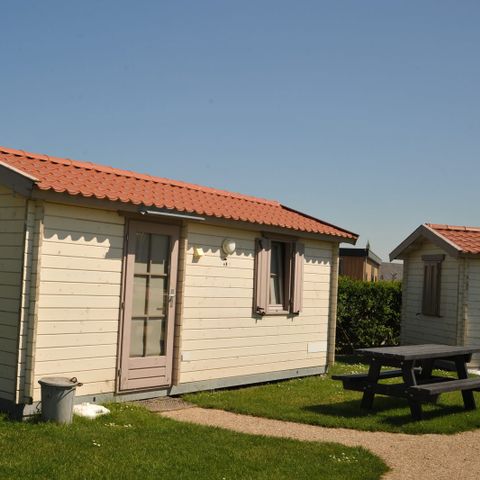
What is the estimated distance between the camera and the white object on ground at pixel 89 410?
300 inches

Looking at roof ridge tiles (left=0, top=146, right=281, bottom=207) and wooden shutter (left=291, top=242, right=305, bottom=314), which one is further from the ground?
roof ridge tiles (left=0, top=146, right=281, bottom=207)

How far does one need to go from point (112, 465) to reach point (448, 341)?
1002 cm

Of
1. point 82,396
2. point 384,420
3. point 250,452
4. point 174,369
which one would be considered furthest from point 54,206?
point 384,420

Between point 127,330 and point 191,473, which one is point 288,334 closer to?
point 127,330

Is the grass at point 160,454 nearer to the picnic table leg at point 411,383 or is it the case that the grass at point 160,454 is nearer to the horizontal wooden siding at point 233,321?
the picnic table leg at point 411,383

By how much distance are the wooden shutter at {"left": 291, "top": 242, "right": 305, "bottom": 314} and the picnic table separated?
226 cm

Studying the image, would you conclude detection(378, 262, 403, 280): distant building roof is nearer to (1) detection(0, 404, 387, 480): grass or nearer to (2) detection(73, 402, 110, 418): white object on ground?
(2) detection(73, 402, 110, 418): white object on ground

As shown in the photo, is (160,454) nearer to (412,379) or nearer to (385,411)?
(412,379)

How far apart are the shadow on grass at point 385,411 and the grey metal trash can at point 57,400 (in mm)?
3024

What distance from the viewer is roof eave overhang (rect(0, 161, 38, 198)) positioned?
23.9ft

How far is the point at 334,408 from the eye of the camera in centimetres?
889

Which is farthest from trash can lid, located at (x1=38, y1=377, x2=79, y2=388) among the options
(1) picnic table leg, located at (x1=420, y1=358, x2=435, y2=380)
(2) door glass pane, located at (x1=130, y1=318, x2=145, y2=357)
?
(1) picnic table leg, located at (x1=420, y1=358, x2=435, y2=380)

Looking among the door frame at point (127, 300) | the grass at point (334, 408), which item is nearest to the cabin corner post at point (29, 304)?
the door frame at point (127, 300)

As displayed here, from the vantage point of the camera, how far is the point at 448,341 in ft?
47.0
